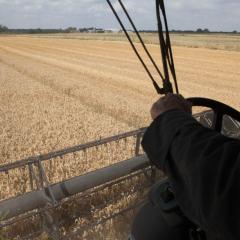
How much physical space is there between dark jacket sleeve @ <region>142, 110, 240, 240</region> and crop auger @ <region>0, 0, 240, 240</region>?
346 mm

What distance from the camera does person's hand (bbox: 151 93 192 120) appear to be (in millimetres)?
1304

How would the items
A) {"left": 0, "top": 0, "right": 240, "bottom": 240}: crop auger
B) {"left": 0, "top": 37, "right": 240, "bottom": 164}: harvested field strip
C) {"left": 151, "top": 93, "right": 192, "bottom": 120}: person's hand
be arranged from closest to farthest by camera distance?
1. {"left": 151, "top": 93, "right": 192, "bottom": 120}: person's hand
2. {"left": 0, "top": 0, "right": 240, "bottom": 240}: crop auger
3. {"left": 0, "top": 37, "right": 240, "bottom": 164}: harvested field strip

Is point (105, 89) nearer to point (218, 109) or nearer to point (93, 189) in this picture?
point (93, 189)

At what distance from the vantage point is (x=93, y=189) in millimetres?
3807

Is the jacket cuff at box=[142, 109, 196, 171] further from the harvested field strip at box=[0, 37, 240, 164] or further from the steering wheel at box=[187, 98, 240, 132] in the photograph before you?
the harvested field strip at box=[0, 37, 240, 164]

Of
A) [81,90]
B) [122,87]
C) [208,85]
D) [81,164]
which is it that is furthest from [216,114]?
[208,85]

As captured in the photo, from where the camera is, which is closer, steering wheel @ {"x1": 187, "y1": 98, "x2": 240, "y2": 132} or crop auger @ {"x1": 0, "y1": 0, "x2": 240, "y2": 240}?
crop auger @ {"x1": 0, "y1": 0, "x2": 240, "y2": 240}

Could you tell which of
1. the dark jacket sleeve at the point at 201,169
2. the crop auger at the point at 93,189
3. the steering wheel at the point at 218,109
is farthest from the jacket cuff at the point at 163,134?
the steering wheel at the point at 218,109

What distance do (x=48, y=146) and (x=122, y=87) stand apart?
7812mm

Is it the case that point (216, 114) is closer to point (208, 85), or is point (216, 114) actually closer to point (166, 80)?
point (166, 80)

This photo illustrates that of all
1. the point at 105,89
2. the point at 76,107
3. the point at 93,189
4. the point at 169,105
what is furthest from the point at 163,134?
the point at 105,89

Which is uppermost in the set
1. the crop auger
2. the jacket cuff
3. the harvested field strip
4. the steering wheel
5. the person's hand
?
the person's hand

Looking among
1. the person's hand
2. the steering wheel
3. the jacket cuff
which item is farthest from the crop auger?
the jacket cuff

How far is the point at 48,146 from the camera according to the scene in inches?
284
